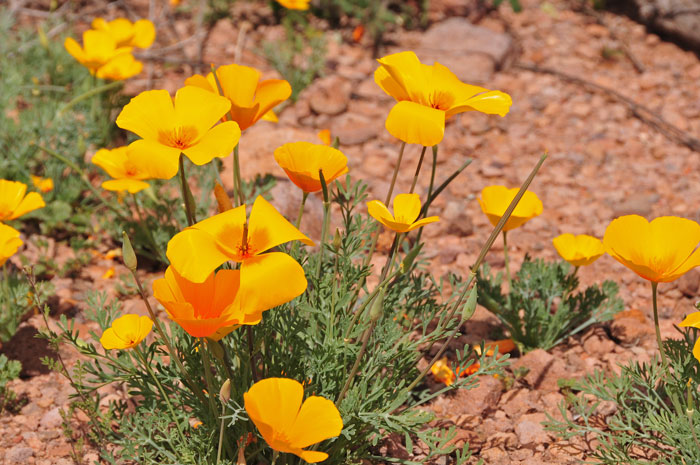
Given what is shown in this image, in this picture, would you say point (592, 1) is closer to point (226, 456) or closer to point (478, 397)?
point (478, 397)

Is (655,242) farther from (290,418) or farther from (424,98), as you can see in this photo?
(290,418)

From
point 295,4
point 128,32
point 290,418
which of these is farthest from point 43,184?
point 290,418

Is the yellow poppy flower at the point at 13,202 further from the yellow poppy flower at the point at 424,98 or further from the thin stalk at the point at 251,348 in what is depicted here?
the yellow poppy flower at the point at 424,98

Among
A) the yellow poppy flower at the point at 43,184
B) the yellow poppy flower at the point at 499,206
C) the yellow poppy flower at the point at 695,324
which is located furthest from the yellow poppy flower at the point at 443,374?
the yellow poppy flower at the point at 43,184

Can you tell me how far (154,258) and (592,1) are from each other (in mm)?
3592

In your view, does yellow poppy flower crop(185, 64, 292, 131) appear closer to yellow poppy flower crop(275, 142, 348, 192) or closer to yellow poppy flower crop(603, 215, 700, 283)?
yellow poppy flower crop(275, 142, 348, 192)

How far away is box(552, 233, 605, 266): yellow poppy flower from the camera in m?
2.26

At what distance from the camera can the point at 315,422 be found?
1.39m

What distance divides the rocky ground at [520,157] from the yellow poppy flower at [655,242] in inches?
16.1

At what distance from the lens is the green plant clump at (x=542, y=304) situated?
7.98 ft

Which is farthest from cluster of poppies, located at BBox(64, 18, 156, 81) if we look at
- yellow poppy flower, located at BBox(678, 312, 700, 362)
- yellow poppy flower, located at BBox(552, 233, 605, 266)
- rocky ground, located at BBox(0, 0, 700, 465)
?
yellow poppy flower, located at BBox(678, 312, 700, 362)

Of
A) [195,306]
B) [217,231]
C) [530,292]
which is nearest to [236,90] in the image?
[217,231]

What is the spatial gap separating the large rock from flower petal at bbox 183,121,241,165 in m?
2.79

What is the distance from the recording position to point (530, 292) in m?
2.49
